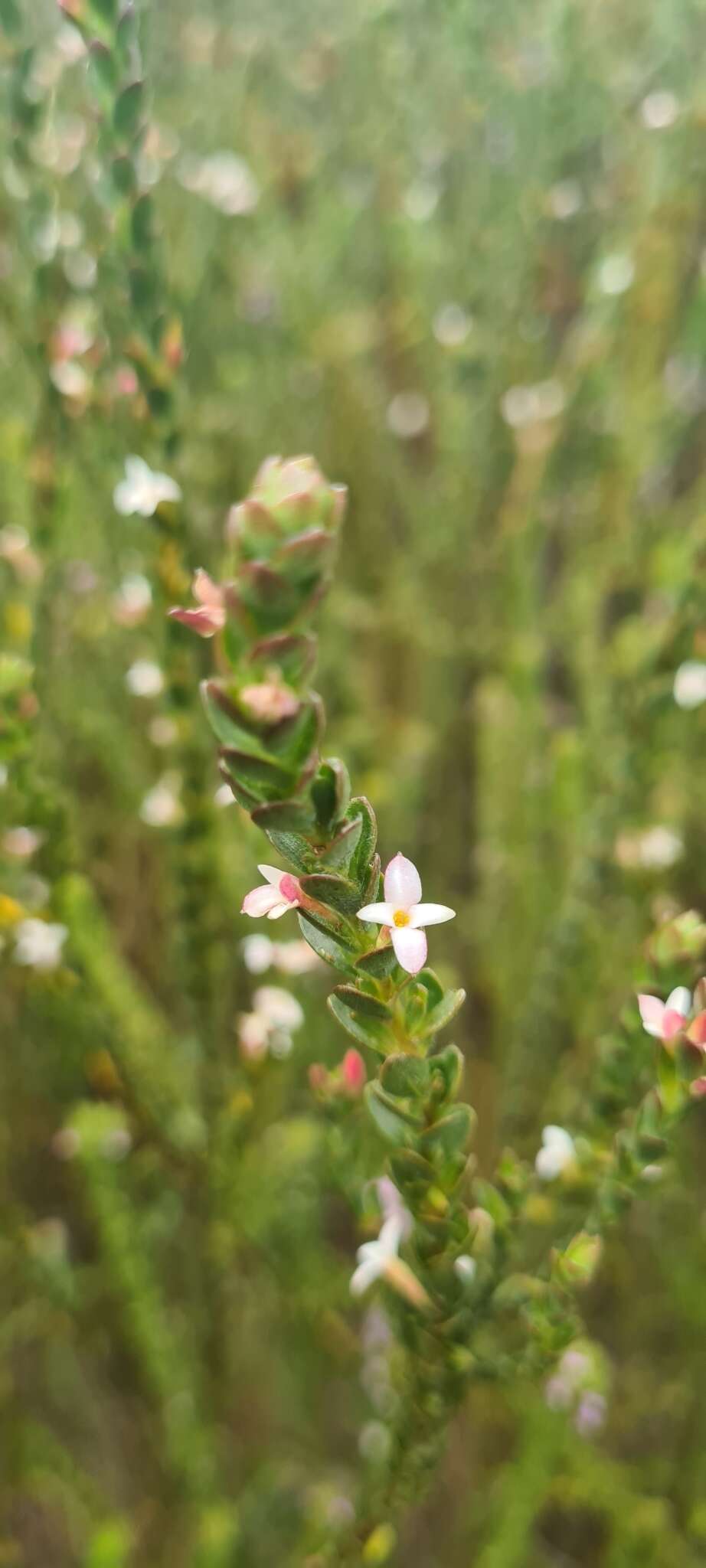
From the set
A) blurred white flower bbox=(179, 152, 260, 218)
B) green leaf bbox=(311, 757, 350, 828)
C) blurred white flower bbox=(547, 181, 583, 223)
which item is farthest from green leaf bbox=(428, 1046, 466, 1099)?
blurred white flower bbox=(179, 152, 260, 218)

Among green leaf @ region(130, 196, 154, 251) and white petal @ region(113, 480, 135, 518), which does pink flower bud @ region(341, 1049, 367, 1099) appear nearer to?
white petal @ region(113, 480, 135, 518)

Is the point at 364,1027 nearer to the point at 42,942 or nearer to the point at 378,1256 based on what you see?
the point at 378,1256

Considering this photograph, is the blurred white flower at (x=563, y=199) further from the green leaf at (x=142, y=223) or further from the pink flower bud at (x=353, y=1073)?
the pink flower bud at (x=353, y=1073)

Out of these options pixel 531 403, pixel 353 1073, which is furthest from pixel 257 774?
pixel 531 403

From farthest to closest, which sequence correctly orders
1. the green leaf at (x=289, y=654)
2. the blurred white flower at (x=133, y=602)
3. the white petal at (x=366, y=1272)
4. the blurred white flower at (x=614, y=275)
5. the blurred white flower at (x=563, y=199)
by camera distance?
the blurred white flower at (x=563, y=199) < the blurred white flower at (x=614, y=275) < the blurred white flower at (x=133, y=602) < the white petal at (x=366, y=1272) < the green leaf at (x=289, y=654)

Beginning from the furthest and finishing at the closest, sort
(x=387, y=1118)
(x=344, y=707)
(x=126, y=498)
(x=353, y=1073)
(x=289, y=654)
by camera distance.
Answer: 1. (x=344, y=707)
2. (x=126, y=498)
3. (x=353, y=1073)
4. (x=387, y=1118)
5. (x=289, y=654)

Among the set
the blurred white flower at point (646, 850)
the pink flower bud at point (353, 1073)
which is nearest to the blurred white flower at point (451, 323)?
the blurred white flower at point (646, 850)

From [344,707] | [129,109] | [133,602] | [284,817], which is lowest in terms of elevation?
[344,707]
